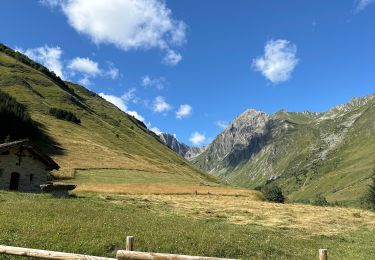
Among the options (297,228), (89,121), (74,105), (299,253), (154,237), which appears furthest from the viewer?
(74,105)

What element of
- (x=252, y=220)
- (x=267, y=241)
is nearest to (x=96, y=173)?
(x=252, y=220)

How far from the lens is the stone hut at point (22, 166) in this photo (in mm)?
59656

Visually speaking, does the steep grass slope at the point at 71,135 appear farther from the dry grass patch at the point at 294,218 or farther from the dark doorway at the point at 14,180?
the dry grass patch at the point at 294,218

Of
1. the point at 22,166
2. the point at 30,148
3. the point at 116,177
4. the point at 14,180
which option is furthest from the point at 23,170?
the point at 116,177

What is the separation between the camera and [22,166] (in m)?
61.8

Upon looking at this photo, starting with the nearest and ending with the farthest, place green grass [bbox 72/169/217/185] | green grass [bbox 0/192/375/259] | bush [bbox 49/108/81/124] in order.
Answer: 1. green grass [bbox 0/192/375/259]
2. green grass [bbox 72/169/217/185]
3. bush [bbox 49/108/81/124]

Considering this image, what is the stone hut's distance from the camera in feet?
196

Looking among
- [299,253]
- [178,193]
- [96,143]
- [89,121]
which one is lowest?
[299,253]

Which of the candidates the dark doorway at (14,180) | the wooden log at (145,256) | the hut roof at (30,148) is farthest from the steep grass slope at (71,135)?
the wooden log at (145,256)

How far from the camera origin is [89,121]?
174 metres

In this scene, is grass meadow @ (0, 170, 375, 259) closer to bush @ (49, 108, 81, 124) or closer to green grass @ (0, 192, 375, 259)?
green grass @ (0, 192, 375, 259)

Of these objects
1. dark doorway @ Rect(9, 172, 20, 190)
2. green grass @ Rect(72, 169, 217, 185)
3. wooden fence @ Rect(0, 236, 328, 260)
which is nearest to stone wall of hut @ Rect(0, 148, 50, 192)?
dark doorway @ Rect(9, 172, 20, 190)

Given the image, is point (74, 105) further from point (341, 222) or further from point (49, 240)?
point (49, 240)

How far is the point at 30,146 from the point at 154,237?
41323 millimetres
